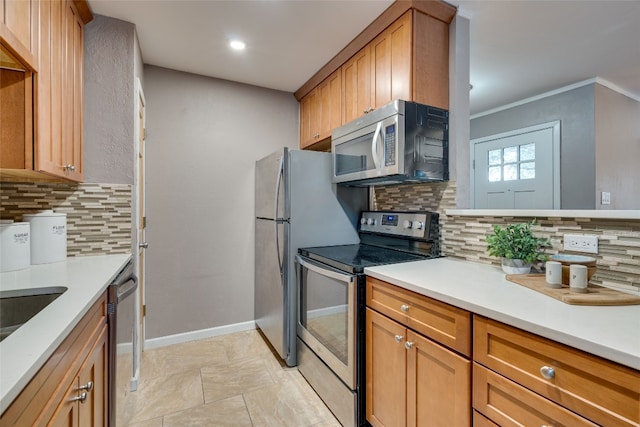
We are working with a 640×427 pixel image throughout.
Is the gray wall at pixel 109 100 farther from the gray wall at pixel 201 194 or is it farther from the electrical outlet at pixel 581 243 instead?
the electrical outlet at pixel 581 243

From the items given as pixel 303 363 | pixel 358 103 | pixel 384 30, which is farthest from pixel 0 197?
pixel 384 30

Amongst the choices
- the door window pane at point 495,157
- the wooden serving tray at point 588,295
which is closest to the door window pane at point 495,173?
the door window pane at point 495,157

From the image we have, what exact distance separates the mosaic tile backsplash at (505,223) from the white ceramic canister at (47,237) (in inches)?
84.6

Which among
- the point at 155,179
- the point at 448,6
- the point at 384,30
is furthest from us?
the point at 155,179

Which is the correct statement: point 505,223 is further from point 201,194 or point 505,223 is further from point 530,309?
point 201,194

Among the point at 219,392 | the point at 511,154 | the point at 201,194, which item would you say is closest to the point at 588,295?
the point at 219,392

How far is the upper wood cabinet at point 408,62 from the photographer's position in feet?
5.87

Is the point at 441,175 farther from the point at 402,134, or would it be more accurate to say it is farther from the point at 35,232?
the point at 35,232

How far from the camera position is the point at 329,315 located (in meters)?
1.82

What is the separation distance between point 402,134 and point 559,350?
124cm

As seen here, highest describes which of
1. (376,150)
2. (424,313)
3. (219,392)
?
(376,150)

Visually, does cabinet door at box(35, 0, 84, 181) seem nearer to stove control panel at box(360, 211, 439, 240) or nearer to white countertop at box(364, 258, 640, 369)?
white countertop at box(364, 258, 640, 369)

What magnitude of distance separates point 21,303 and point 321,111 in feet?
7.64

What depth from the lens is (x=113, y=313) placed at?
52.4 inches
